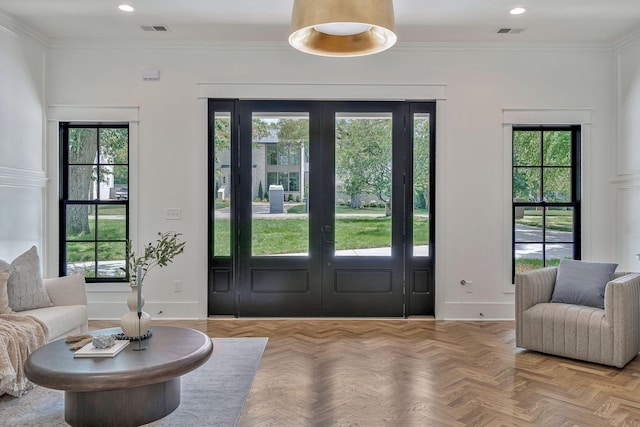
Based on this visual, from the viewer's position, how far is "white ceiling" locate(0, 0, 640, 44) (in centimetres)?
402

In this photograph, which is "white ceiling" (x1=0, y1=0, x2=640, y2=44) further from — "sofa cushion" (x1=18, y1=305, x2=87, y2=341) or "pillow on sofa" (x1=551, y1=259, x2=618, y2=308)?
"sofa cushion" (x1=18, y1=305, x2=87, y2=341)

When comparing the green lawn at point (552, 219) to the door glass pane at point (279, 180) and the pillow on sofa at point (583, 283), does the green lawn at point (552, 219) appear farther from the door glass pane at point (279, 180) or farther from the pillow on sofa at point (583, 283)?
the door glass pane at point (279, 180)

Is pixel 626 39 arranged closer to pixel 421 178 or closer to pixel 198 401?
pixel 421 178

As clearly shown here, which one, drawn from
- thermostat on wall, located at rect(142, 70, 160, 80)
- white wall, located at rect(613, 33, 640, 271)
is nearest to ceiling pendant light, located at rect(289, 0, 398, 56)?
thermostat on wall, located at rect(142, 70, 160, 80)

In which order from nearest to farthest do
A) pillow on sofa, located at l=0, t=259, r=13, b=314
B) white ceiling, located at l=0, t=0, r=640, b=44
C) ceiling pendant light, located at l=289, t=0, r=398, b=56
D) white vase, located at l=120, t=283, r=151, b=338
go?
ceiling pendant light, located at l=289, t=0, r=398, b=56 → white vase, located at l=120, t=283, r=151, b=338 → pillow on sofa, located at l=0, t=259, r=13, b=314 → white ceiling, located at l=0, t=0, r=640, b=44

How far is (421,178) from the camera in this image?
505 centimetres

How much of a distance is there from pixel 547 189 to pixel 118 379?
4.70m

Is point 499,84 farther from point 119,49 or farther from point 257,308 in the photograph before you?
point 119,49

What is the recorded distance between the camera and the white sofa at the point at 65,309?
3.44m

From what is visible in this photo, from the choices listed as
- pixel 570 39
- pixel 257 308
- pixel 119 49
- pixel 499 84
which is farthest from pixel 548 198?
pixel 119 49

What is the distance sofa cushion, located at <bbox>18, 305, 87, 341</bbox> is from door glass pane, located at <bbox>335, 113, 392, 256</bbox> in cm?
265

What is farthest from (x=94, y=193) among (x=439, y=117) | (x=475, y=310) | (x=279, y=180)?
(x=475, y=310)

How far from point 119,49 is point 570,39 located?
497 cm

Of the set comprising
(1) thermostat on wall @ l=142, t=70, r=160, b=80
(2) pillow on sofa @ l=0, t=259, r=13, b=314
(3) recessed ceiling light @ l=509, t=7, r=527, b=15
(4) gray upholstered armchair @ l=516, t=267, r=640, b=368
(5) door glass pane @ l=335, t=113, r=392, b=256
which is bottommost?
(4) gray upholstered armchair @ l=516, t=267, r=640, b=368
